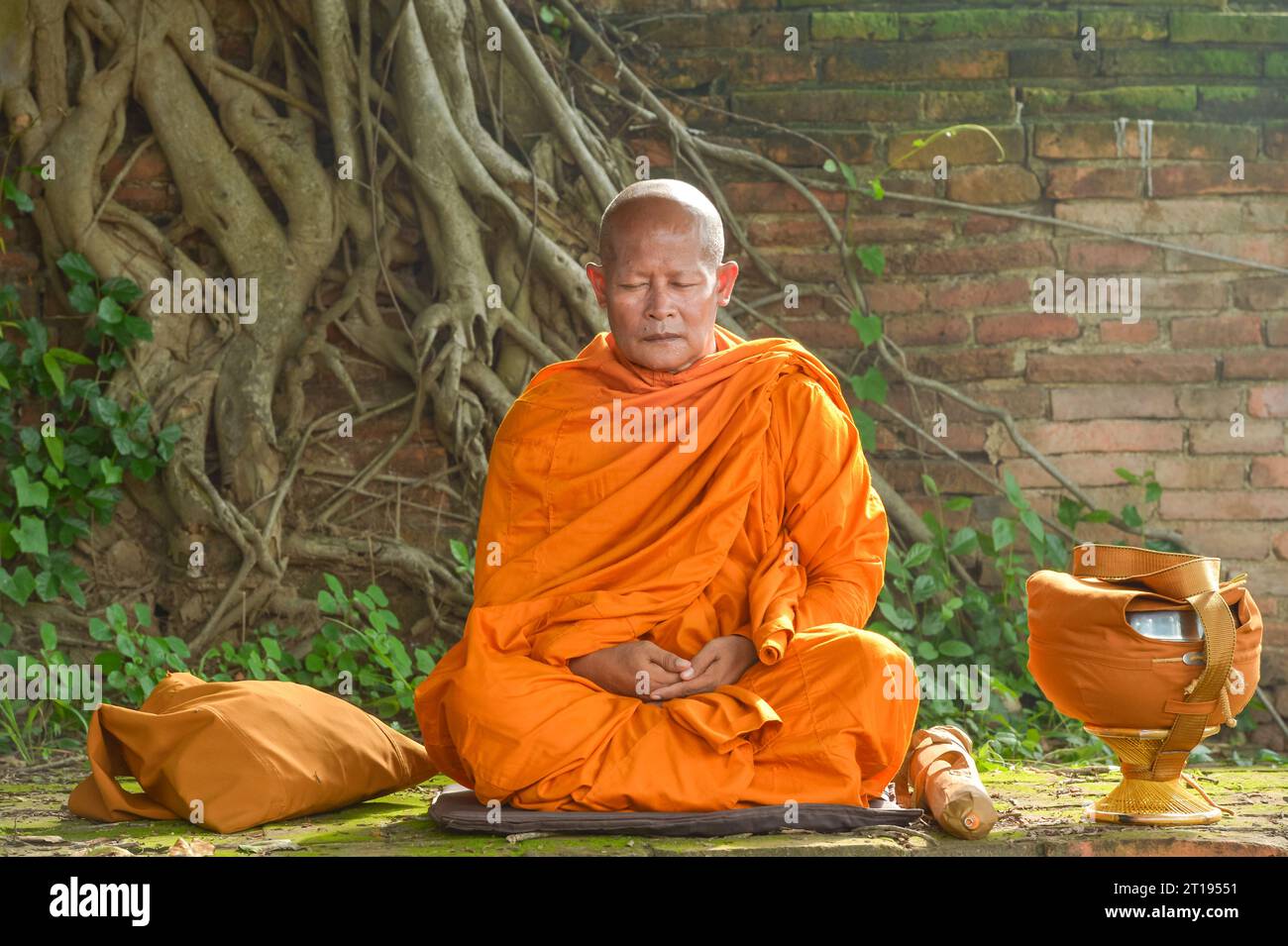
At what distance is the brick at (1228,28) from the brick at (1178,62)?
0.14 ft

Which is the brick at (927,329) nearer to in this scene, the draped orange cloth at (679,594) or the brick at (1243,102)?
the brick at (1243,102)

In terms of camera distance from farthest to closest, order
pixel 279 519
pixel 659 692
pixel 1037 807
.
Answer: pixel 279 519, pixel 1037 807, pixel 659 692

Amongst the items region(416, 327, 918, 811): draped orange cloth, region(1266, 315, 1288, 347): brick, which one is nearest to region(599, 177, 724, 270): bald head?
region(416, 327, 918, 811): draped orange cloth

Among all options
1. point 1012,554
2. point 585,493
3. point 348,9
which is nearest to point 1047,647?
point 585,493

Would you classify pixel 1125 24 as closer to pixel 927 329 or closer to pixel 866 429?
pixel 927 329

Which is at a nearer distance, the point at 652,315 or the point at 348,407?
the point at 652,315

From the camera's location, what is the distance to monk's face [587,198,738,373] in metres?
3.24

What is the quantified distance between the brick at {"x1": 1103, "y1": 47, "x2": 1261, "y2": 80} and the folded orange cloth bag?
3.65 m

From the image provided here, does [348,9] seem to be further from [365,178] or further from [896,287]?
[896,287]

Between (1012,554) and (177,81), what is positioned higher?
(177,81)

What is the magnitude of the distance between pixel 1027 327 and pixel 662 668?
2715mm

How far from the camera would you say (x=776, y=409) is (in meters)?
3.27

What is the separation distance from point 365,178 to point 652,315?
92.7 inches

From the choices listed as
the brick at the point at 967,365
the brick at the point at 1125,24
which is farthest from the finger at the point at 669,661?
the brick at the point at 1125,24
